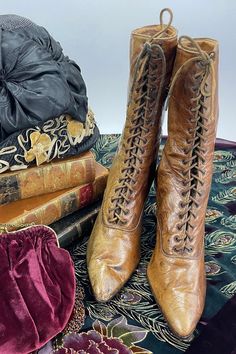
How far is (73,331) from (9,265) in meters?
0.11

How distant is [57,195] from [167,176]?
165mm

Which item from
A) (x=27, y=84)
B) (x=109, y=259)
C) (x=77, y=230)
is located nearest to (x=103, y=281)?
(x=109, y=259)

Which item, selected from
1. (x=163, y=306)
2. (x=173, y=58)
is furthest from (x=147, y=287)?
(x=173, y=58)

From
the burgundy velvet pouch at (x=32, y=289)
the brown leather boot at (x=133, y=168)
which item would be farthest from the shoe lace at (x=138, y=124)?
the burgundy velvet pouch at (x=32, y=289)

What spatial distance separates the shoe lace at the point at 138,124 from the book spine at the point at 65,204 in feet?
0.25

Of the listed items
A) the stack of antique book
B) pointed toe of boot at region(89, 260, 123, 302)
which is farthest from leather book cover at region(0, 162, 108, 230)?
pointed toe of boot at region(89, 260, 123, 302)

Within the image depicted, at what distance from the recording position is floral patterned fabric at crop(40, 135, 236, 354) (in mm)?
648

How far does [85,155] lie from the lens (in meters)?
0.84

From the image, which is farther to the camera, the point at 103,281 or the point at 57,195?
the point at 57,195

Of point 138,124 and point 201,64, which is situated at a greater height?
point 201,64

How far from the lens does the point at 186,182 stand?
2.41 feet

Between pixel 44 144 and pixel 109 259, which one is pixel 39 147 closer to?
pixel 44 144

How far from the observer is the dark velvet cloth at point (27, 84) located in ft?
2.44

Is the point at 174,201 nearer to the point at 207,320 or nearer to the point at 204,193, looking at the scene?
the point at 204,193
